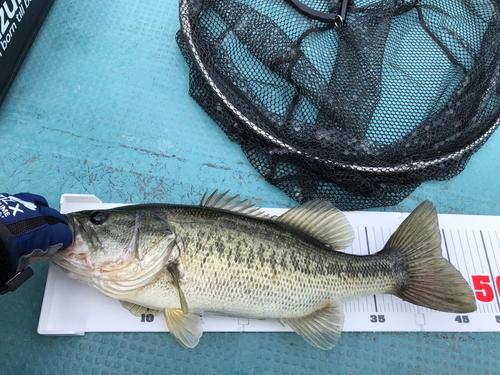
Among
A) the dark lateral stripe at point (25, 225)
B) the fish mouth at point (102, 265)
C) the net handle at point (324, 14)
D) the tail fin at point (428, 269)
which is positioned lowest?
the tail fin at point (428, 269)

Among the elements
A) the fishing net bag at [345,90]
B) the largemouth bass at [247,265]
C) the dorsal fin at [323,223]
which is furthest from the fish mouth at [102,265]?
the fishing net bag at [345,90]

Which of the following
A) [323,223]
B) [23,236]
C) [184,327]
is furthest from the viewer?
[323,223]

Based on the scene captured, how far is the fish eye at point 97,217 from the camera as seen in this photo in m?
1.56

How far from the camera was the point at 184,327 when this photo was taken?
67.5 inches

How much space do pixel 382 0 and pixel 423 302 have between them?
6.82ft

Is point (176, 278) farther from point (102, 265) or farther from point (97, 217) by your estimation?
point (97, 217)

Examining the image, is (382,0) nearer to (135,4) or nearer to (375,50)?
(375,50)

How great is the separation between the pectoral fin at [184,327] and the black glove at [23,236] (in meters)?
0.63

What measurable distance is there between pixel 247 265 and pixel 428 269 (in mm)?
979

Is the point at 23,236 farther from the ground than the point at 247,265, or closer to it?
farther from the ground

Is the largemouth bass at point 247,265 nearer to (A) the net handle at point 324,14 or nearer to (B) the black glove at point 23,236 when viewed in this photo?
(B) the black glove at point 23,236

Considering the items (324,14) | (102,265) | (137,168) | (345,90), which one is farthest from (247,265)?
(324,14)

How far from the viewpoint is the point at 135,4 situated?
2594 millimetres

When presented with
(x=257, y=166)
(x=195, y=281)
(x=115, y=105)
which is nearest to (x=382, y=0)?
(x=257, y=166)
